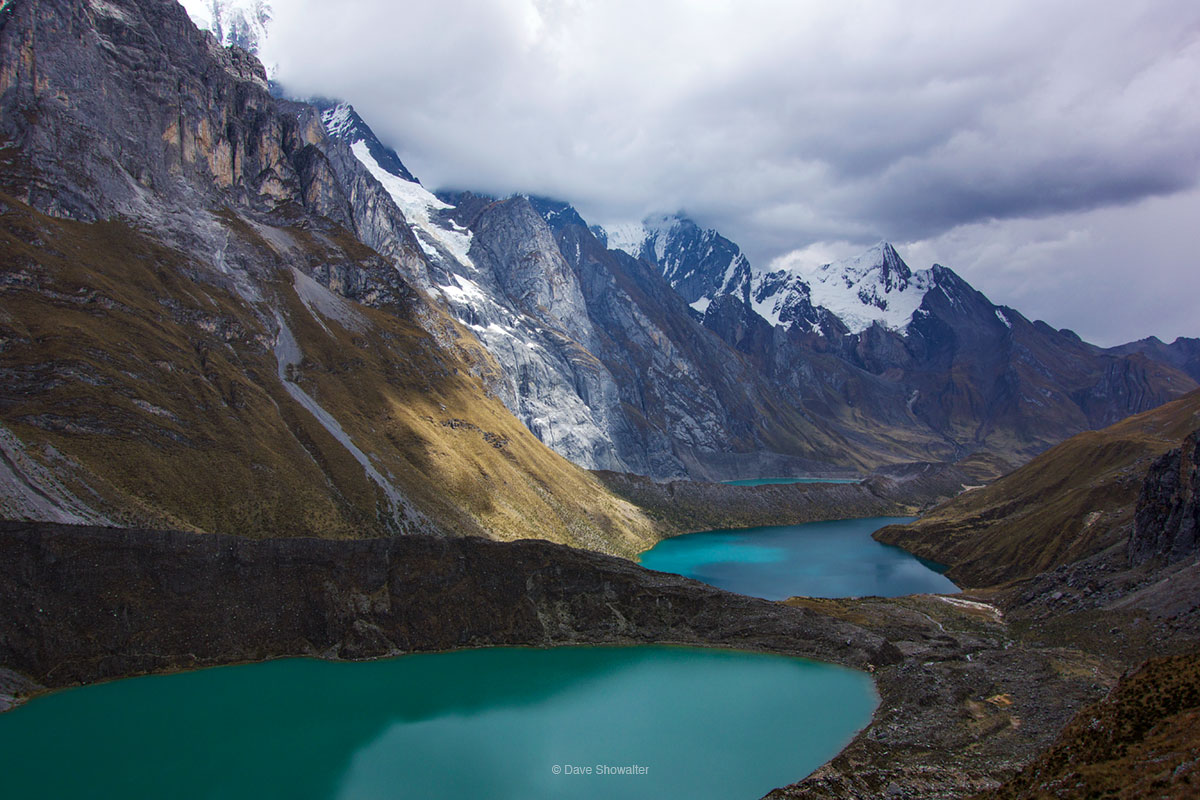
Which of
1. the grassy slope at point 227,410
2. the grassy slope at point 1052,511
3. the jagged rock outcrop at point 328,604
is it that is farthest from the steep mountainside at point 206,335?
the grassy slope at point 1052,511

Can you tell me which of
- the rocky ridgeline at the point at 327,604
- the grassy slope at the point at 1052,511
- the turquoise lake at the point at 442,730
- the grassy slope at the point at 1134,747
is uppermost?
the grassy slope at the point at 1052,511

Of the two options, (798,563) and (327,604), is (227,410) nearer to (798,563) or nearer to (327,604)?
(327,604)

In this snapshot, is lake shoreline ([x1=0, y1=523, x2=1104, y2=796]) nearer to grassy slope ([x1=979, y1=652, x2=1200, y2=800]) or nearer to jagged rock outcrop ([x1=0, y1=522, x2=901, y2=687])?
jagged rock outcrop ([x1=0, y1=522, x2=901, y2=687])

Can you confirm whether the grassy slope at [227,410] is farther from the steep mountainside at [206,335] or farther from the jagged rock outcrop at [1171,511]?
the jagged rock outcrop at [1171,511]

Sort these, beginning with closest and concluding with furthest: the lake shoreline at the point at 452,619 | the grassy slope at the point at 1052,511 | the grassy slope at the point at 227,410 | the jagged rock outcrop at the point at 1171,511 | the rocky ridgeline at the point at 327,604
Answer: the lake shoreline at the point at 452,619 < the rocky ridgeline at the point at 327,604 < the jagged rock outcrop at the point at 1171,511 < the grassy slope at the point at 227,410 < the grassy slope at the point at 1052,511

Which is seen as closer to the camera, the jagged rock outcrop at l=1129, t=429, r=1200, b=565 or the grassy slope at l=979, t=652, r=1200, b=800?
the grassy slope at l=979, t=652, r=1200, b=800

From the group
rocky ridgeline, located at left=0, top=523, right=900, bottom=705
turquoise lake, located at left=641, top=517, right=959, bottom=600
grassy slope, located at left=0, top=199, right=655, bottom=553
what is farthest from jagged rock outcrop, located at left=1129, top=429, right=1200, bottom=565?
grassy slope, located at left=0, top=199, right=655, bottom=553

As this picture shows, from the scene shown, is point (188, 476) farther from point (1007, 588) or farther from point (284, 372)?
point (1007, 588)

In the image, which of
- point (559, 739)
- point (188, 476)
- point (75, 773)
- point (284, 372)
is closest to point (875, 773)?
point (559, 739)
